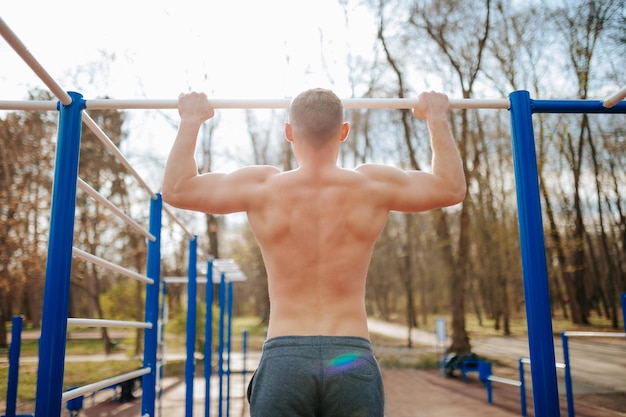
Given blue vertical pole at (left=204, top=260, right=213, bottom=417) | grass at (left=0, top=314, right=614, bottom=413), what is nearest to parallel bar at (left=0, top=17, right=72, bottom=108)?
blue vertical pole at (left=204, top=260, right=213, bottom=417)

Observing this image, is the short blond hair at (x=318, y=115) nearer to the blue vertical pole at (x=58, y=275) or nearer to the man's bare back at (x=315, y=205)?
the man's bare back at (x=315, y=205)

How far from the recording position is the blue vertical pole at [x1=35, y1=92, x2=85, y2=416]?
163 cm

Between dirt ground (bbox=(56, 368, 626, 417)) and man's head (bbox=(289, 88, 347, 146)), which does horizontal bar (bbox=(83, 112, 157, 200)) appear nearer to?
man's head (bbox=(289, 88, 347, 146))

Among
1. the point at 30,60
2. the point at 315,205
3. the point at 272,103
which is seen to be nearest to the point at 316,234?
the point at 315,205

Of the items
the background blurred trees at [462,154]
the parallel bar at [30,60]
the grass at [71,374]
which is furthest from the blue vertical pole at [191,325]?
the background blurred trees at [462,154]

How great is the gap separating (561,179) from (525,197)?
18.0 metres

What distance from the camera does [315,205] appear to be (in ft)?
4.85

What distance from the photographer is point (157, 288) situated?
310 centimetres

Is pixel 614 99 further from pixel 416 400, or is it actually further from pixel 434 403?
pixel 416 400

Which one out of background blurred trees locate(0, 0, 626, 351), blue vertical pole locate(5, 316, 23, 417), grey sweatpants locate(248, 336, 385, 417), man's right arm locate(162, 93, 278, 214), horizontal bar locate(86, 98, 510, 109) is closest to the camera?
grey sweatpants locate(248, 336, 385, 417)

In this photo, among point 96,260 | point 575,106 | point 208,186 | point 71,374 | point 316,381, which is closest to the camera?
point 316,381

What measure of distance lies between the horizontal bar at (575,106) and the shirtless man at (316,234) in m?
0.68

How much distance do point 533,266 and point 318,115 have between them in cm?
101

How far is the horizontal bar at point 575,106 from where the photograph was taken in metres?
2.11
